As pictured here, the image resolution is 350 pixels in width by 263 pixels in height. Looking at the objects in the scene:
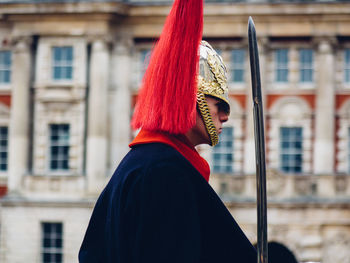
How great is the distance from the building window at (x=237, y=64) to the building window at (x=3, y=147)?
312 inches

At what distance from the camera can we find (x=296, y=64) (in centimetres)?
2648

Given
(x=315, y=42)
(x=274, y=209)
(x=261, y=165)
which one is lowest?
(x=274, y=209)

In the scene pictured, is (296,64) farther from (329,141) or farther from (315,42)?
(329,141)

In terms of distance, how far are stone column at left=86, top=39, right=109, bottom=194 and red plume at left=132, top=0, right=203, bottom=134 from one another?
78.3 ft

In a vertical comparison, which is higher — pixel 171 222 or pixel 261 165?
pixel 261 165

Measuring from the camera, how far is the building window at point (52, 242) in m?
26.2

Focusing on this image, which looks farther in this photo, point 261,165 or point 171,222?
point 261,165

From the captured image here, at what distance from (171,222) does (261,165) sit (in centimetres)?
35

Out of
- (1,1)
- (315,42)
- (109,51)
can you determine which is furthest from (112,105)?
(315,42)

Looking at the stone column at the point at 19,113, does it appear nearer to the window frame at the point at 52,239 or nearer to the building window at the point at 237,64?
the window frame at the point at 52,239

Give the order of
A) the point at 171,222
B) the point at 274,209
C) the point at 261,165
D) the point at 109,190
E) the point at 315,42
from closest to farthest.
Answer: the point at 171,222, the point at 261,165, the point at 109,190, the point at 274,209, the point at 315,42

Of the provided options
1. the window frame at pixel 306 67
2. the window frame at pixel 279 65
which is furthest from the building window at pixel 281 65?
the window frame at pixel 306 67

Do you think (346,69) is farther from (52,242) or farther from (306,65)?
(52,242)

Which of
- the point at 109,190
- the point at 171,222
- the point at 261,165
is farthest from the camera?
the point at 109,190
